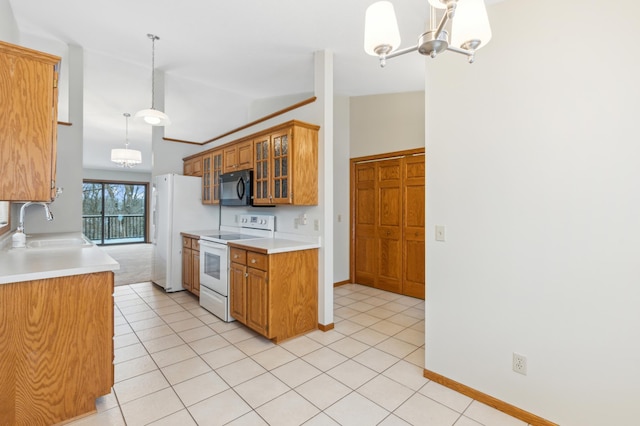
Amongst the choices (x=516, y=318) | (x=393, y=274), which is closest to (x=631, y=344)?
(x=516, y=318)

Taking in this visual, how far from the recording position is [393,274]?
4.55m

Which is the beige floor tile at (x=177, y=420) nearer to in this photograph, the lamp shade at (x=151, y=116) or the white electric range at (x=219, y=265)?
the white electric range at (x=219, y=265)

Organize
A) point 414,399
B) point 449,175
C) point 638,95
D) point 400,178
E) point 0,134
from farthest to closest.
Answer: point 400,178 < point 449,175 < point 414,399 < point 0,134 < point 638,95

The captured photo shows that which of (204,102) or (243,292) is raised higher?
(204,102)

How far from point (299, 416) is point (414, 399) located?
78cm

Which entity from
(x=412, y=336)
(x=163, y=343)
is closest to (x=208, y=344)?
(x=163, y=343)

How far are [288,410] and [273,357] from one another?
2.27 feet

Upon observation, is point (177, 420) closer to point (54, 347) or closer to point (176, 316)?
point (54, 347)

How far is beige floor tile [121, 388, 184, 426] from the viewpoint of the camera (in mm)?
1778

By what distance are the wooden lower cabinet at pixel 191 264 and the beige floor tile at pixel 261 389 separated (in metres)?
2.10

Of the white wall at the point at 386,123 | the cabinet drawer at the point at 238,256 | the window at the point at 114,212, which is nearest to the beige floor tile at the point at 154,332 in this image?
the cabinet drawer at the point at 238,256

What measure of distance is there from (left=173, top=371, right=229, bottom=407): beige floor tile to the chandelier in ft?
7.36

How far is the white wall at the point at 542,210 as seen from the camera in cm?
155

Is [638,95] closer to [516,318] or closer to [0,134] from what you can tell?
[516,318]
